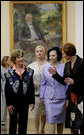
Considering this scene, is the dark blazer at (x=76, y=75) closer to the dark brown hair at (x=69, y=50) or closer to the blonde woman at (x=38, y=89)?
the dark brown hair at (x=69, y=50)

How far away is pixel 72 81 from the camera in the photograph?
19.8 ft

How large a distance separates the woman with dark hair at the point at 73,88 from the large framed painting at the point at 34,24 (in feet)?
15.4

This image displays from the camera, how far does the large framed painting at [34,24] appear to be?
11031 mm

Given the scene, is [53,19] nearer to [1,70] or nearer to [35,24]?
[35,24]

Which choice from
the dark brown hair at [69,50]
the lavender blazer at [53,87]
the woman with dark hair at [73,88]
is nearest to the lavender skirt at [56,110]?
the lavender blazer at [53,87]

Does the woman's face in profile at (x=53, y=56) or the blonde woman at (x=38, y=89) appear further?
the blonde woman at (x=38, y=89)

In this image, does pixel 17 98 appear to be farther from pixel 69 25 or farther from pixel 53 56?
pixel 69 25

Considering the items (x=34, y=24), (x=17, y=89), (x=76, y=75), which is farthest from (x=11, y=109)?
(x=34, y=24)

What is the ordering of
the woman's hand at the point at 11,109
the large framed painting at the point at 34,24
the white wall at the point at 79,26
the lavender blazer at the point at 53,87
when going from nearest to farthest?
the woman's hand at the point at 11,109, the lavender blazer at the point at 53,87, the white wall at the point at 79,26, the large framed painting at the point at 34,24

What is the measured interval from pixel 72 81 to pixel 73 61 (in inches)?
20.0

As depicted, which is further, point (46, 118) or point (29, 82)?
point (46, 118)

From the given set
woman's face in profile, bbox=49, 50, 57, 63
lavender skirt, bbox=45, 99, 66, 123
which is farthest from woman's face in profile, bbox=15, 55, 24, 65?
lavender skirt, bbox=45, 99, 66, 123

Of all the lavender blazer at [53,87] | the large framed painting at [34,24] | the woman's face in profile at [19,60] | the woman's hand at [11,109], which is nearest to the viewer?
the woman's hand at [11,109]

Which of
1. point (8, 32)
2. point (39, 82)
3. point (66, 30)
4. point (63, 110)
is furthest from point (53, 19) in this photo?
point (63, 110)
